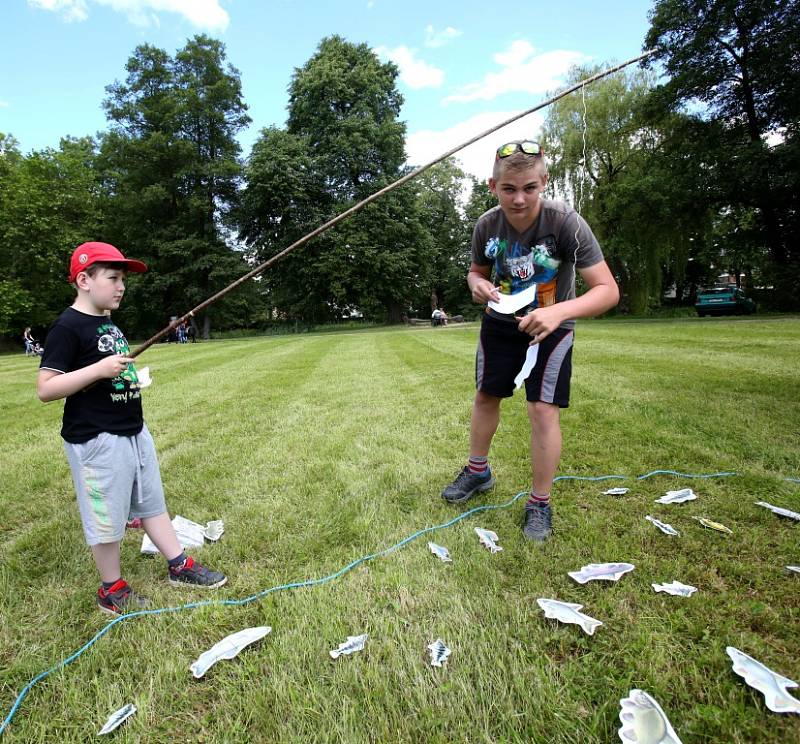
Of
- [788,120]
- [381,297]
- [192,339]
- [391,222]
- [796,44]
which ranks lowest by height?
[192,339]

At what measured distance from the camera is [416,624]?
166 centimetres

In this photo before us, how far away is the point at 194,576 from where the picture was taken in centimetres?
201

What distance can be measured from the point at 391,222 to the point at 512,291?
84.5 ft

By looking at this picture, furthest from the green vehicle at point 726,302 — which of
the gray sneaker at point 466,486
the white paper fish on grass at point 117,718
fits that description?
the white paper fish on grass at point 117,718

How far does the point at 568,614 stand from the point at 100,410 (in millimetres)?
1992

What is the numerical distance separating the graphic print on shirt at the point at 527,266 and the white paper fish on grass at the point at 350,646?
1.69 meters

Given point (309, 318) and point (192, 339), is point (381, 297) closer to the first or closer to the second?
point (309, 318)

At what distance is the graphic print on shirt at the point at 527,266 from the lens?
2213mm

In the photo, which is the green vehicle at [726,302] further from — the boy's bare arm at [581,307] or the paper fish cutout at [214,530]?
the paper fish cutout at [214,530]

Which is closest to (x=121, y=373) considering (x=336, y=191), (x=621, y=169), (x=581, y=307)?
(x=581, y=307)

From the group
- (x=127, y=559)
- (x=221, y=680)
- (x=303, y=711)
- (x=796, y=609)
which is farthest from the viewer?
(x=127, y=559)

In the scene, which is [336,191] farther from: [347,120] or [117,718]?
[117,718]

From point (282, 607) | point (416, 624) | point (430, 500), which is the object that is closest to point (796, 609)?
point (416, 624)

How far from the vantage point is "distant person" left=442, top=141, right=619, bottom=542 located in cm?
204
